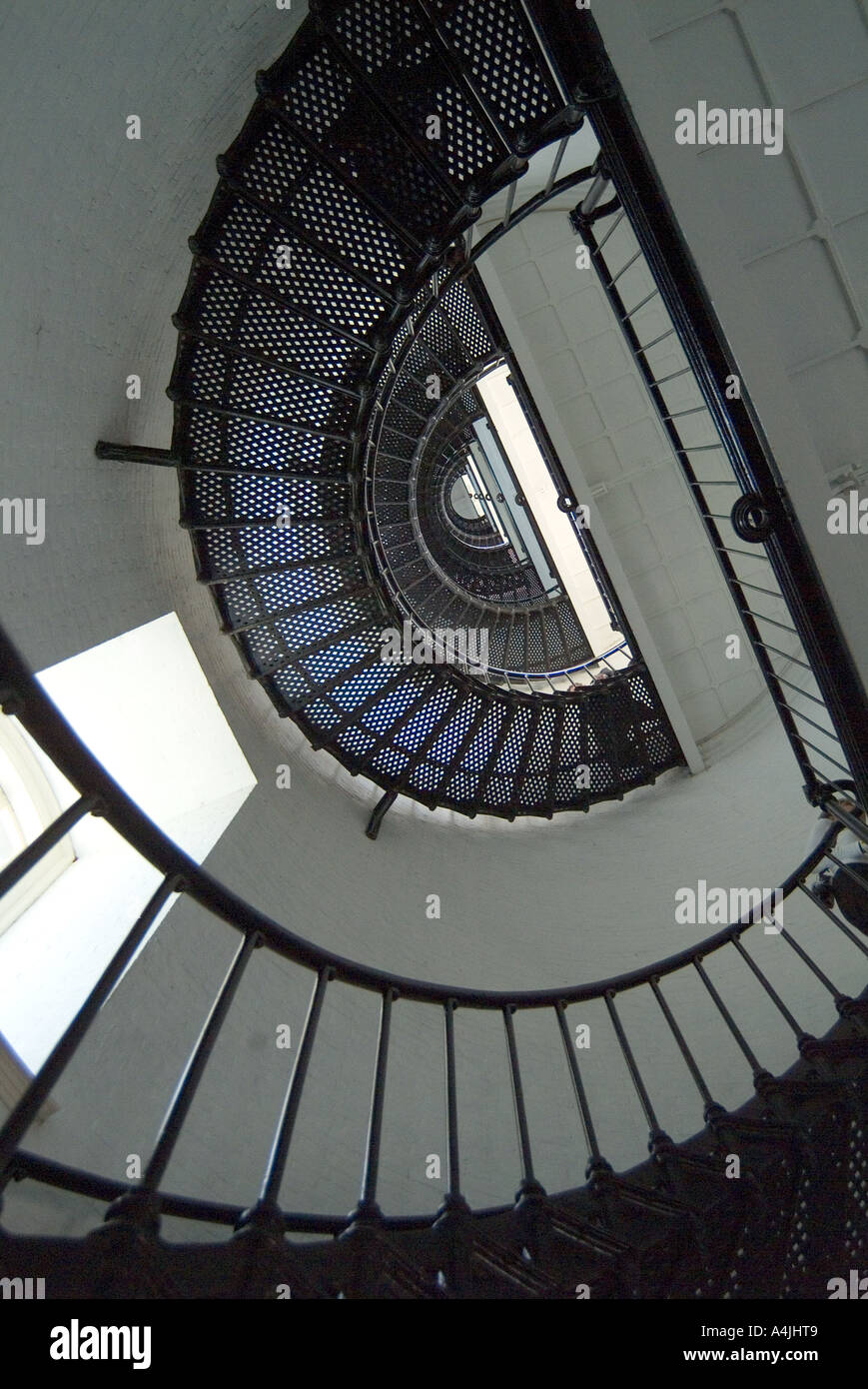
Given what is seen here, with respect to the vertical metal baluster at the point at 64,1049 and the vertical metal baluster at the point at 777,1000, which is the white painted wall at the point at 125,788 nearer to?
the vertical metal baluster at the point at 64,1049

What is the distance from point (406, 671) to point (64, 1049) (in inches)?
161

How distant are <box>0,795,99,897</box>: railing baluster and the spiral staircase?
0.04ft

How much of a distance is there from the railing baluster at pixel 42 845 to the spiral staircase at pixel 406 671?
12mm

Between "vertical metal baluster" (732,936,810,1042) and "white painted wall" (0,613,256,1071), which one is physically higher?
"white painted wall" (0,613,256,1071)

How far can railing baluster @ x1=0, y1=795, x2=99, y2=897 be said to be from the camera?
164cm

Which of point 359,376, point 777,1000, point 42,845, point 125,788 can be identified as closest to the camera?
point 42,845

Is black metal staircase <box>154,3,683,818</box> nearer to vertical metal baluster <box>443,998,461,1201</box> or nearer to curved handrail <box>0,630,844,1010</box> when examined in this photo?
curved handrail <box>0,630,844,1010</box>

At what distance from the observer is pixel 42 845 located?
1.79 metres

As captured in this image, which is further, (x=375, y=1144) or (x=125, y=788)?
(x=125, y=788)

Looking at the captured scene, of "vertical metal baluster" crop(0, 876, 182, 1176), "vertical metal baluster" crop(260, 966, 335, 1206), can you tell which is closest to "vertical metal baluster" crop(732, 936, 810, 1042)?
"vertical metal baluster" crop(260, 966, 335, 1206)

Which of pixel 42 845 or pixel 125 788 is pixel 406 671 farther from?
pixel 42 845

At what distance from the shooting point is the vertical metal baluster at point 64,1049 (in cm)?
147

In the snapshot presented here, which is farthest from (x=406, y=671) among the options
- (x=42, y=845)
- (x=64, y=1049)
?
(x=64, y=1049)
